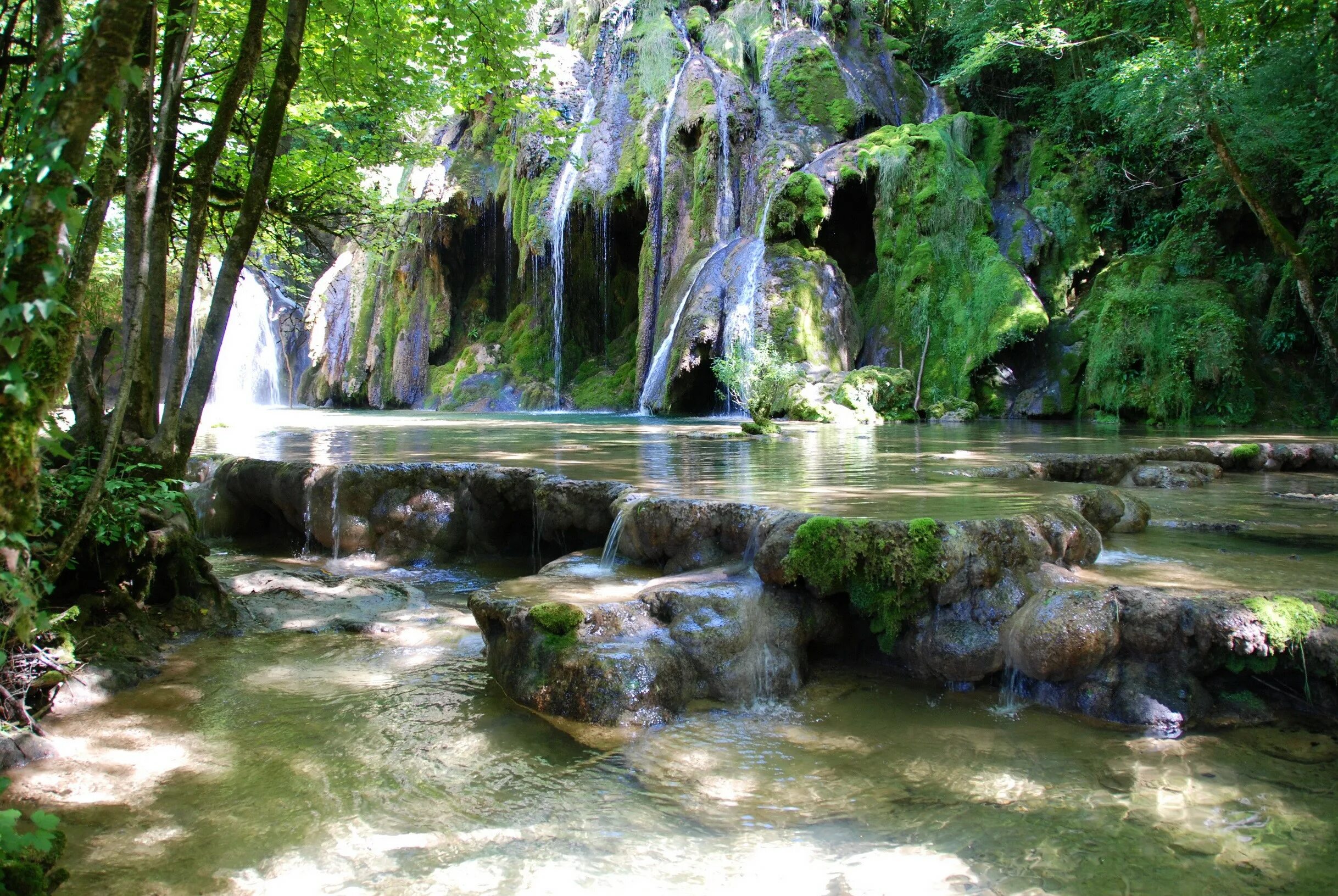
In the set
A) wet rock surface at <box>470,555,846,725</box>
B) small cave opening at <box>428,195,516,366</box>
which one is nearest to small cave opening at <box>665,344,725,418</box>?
small cave opening at <box>428,195,516,366</box>

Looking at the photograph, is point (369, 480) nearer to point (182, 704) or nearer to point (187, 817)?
point (182, 704)

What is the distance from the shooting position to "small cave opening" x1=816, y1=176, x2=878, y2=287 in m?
21.0

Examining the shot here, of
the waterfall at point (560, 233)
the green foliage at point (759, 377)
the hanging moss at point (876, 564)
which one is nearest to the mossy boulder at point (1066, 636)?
the hanging moss at point (876, 564)

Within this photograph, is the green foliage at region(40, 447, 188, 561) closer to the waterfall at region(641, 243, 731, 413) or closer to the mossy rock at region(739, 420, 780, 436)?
the mossy rock at region(739, 420, 780, 436)

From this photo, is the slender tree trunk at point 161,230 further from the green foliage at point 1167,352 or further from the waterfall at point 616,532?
the green foliage at point 1167,352

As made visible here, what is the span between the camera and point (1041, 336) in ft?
60.2

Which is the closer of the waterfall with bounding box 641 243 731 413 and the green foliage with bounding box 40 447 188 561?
the green foliage with bounding box 40 447 188 561

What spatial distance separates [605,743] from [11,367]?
2.82 metres

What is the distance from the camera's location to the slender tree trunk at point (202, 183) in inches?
201

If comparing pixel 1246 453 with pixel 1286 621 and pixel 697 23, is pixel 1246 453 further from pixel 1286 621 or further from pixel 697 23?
pixel 697 23

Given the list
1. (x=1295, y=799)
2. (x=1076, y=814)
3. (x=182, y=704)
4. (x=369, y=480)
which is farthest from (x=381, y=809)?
(x=369, y=480)

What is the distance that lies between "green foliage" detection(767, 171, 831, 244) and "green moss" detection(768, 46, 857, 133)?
13.6 feet

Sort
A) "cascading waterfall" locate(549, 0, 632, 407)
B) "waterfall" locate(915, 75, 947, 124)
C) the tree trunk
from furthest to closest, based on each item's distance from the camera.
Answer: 1. "cascading waterfall" locate(549, 0, 632, 407)
2. "waterfall" locate(915, 75, 947, 124)
3. the tree trunk

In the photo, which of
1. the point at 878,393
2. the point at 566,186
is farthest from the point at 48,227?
the point at 566,186
